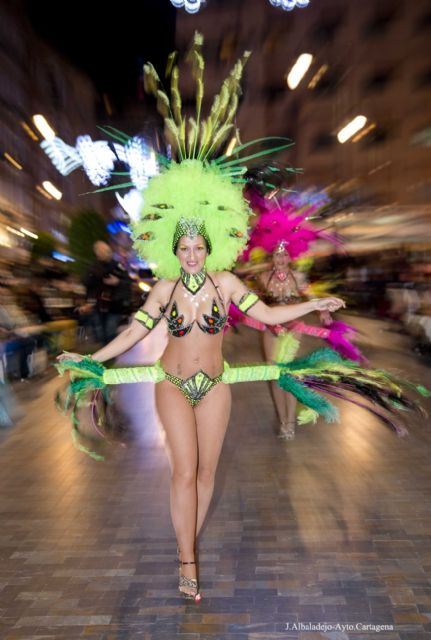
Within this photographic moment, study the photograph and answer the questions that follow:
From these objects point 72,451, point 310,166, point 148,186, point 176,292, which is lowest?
point 72,451

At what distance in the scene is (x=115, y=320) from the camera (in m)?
8.75

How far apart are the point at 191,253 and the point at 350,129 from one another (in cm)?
4802

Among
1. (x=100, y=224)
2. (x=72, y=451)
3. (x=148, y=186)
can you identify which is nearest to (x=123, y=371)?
(x=148, y=186)

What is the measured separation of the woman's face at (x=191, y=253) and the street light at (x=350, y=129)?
44.5 m

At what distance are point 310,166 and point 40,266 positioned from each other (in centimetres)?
4299

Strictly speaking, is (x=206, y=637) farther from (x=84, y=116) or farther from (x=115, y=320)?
(x=84, y=116)

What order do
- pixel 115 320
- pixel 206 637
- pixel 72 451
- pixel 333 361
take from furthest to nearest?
pixel 115 320 → pixel 72 451 → pixel 333 361 → pixel 206 637

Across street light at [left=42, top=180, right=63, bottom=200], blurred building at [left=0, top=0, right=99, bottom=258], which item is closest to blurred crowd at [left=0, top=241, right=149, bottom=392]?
blurred building at [left=0, top=0, right=99, bottom=258]

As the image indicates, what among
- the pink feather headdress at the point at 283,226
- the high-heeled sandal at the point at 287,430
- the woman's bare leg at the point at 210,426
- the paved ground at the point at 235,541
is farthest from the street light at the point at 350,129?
the woman's bare leg at the point at 210,426

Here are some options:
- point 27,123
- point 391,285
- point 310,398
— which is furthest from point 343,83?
point 310,398

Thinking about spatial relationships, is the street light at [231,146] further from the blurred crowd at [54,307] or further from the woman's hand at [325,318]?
the blurred crowd at [54,307]

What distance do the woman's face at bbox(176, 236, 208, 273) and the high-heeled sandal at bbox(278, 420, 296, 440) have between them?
3.28m

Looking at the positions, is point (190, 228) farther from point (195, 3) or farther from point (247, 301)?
point (195, 3)

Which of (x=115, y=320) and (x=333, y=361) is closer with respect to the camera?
(x=333, y=361)
